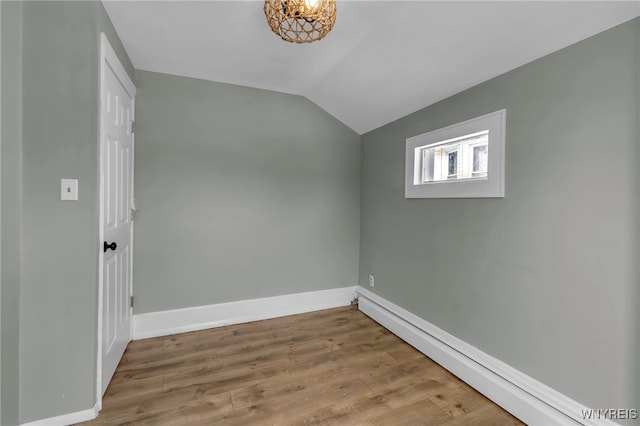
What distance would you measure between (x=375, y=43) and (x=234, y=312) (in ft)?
8.81

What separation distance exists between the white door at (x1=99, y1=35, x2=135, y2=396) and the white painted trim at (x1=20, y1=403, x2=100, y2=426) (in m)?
0.12

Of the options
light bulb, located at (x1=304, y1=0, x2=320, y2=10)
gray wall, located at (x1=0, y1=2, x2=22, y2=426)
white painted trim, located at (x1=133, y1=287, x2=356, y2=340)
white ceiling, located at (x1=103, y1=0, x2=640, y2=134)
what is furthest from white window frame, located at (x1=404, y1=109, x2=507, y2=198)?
gray wall, located at (x1=0, y1=2, x2=22, y2=426)

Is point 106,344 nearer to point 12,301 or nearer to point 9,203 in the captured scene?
point 12,301

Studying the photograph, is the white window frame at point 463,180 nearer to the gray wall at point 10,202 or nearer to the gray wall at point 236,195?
the gray wall at point 236,195

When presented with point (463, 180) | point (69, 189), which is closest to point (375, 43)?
point (463, 180)

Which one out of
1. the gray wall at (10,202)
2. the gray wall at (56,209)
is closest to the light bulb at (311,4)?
the gray wall at (56,209)

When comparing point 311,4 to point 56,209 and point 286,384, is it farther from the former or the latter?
point 286,384

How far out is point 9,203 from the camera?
138cm

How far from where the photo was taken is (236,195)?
278 cm

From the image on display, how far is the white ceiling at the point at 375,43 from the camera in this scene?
4.72ft

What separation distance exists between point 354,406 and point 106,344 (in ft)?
5.30

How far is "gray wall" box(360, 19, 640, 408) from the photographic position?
1.26m

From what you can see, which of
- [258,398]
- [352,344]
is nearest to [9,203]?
[258,398]

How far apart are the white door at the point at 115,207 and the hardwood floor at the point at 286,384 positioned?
0.91 ft
